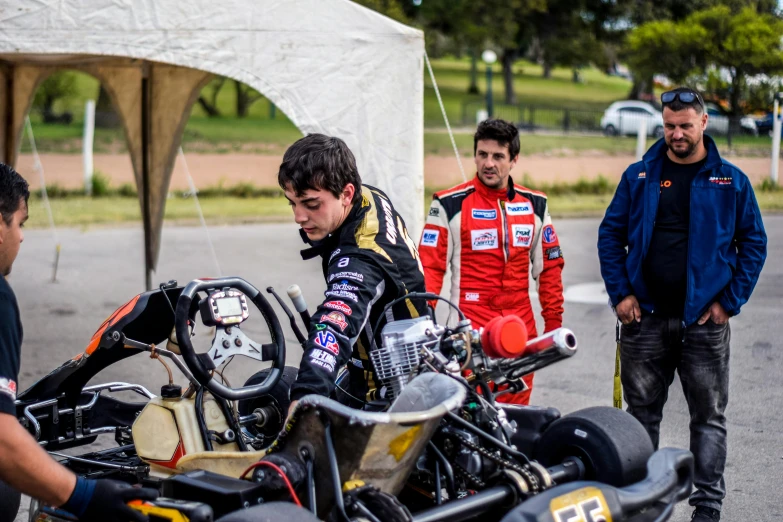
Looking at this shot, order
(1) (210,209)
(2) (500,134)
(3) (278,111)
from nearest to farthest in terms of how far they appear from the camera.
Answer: (2) (500,134)
(1) (210,209)
(3) (278,111)

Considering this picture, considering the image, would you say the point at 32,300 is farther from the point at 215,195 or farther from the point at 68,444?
the point at 215,195

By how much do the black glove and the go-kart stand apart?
0.28ft

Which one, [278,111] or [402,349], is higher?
[278,111]

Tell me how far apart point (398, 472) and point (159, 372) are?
195 inches

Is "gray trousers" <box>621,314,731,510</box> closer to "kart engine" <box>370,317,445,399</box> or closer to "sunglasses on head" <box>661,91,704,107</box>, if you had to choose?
"sunglasses on head" <box>661,91,704,107</box>

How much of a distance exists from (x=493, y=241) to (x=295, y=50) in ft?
7.83

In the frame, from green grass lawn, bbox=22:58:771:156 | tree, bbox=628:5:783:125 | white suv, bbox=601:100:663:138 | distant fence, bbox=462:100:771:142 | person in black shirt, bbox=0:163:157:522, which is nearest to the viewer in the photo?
person in black shirt, bbox=0:163:157:522

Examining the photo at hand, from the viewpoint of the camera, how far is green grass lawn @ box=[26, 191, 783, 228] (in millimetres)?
16734

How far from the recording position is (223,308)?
3469 millimetres

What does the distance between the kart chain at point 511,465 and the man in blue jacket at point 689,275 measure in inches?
67.8

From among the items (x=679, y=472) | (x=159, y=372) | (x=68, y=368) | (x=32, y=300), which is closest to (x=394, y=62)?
(x=159, y=372)

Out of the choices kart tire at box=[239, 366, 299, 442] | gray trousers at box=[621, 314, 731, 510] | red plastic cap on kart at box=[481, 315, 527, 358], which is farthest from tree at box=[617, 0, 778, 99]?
red plastic cap on kart at box=[481, 315, 527, 358]

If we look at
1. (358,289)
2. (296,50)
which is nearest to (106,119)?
(296,50)

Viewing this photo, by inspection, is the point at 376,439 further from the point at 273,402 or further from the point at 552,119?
the point at 552,119
